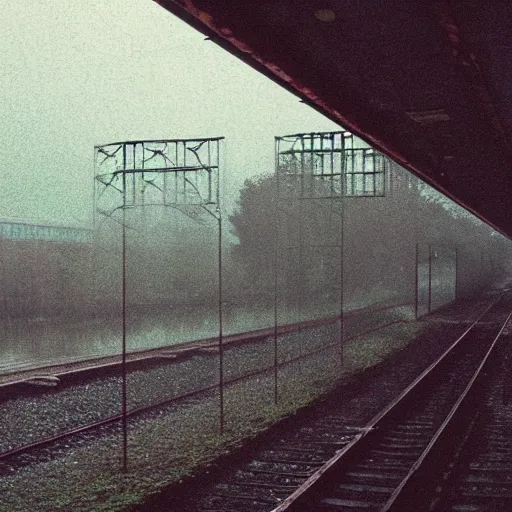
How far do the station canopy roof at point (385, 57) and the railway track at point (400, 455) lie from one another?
3.38 metres

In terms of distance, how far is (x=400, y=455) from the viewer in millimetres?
8219

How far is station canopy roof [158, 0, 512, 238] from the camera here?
444 centimetres

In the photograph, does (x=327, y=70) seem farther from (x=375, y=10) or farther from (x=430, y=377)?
(x=430, y=377)

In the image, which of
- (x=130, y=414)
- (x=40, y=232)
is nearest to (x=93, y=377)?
(x=130, y=414)

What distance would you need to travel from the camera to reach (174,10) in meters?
3.95

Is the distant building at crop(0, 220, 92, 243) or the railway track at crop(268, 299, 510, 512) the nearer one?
the railway track at crop(268, 299, 510, 512)

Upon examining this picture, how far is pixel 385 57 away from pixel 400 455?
15.0 feet

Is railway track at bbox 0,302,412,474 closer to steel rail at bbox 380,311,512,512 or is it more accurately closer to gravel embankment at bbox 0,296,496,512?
gravel embankment at bbox 0,296,496,512

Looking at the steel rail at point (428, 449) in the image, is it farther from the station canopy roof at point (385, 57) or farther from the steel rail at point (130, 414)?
the station canopy roof at point (385, 57)

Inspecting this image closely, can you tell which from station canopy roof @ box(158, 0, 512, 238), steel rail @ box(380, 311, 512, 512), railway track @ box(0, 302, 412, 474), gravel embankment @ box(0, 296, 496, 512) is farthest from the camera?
railway track @ box(0, 302, 412, 474)

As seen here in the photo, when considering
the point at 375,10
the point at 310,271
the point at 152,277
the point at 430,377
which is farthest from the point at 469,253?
the point at 375,10

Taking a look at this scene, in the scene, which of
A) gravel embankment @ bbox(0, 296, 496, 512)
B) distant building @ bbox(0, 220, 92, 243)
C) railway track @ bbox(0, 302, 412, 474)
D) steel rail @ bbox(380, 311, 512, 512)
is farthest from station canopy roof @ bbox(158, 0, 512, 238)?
distant building @ bbox(0, 220, 92, 243)

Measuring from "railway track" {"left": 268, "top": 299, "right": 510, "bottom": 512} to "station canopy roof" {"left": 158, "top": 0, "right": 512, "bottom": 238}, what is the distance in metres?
3.38

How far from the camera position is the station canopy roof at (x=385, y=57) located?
175 inches
